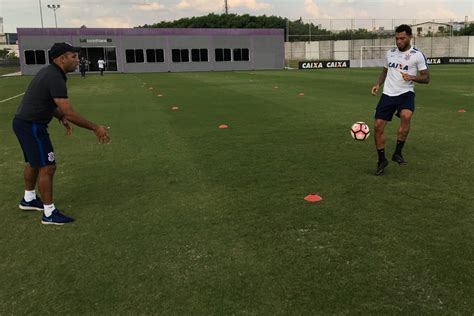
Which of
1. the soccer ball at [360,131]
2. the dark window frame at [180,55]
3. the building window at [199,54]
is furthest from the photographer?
the building window at [199,54]

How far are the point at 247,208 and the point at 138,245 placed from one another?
4.81ft

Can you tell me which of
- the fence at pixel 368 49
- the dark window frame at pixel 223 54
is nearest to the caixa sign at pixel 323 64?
the fence at pixel 368 49

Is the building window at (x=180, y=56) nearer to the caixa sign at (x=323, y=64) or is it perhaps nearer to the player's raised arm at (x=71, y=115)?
the caixa sign at (x=323, y=64)

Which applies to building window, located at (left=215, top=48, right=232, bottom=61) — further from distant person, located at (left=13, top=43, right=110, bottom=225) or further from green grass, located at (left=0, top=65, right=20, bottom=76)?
distant person, located at (left=13, top=43, right=110, bottom=225)

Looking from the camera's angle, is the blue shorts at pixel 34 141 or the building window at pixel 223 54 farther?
the building window at pixel 223 54

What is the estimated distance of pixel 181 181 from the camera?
21.6 feet

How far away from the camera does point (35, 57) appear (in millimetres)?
49531

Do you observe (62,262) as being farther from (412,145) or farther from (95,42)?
(95,42)

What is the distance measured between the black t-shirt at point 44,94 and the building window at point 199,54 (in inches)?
2002

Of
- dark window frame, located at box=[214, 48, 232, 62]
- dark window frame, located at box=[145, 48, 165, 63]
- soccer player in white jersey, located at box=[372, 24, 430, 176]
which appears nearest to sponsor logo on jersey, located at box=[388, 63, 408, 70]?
soccer player in white jersey, located at box=[372, 24, 430, 176]

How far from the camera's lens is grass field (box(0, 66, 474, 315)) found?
3.43m

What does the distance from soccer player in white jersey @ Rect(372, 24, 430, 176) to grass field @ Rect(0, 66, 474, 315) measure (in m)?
0.57

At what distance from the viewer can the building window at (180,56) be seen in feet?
177

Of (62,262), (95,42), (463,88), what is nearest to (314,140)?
(62,262)
